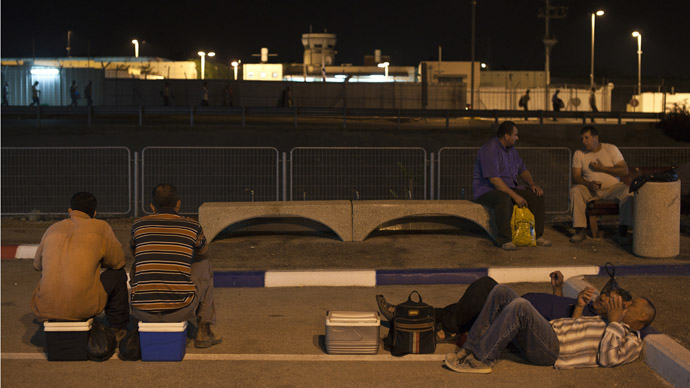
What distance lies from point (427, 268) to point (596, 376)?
4.10m

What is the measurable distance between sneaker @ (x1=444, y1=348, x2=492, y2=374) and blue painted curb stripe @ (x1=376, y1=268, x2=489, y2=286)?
3491 mm

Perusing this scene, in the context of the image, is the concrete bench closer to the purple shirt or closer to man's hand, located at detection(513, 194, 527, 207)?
the purple shirt

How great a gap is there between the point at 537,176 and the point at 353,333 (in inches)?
512

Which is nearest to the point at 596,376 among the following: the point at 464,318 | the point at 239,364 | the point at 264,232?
the point at 464,318

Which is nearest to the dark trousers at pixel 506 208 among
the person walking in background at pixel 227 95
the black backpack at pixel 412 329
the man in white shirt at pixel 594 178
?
the man in white shirt at pixel 594 178

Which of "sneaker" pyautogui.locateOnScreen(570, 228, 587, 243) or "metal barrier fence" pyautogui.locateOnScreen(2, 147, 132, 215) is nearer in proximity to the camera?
"sneaker" pyautogui.locateOnScreen(570, 228, 587, 243)

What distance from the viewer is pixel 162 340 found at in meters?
6.25

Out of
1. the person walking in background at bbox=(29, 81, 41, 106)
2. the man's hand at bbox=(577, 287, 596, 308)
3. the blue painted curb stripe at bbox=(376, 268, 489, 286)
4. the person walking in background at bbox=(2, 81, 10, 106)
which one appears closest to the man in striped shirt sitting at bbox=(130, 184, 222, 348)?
the man's hand at bbox=(577, 287, 596, 308)

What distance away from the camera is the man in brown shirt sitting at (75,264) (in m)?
6.23

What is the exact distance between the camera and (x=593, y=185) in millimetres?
11336

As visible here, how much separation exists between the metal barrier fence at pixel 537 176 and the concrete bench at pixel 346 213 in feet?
15.5

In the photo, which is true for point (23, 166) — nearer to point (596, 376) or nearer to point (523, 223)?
point (523, 223)

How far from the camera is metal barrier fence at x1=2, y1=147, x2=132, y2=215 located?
1634 cm

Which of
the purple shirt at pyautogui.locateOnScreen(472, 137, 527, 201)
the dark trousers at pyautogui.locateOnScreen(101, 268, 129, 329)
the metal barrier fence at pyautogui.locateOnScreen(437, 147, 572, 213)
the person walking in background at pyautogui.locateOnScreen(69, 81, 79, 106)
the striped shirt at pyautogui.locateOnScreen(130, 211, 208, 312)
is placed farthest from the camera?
the person walking in background at pyautogui.locateOnScreen(69, 81, 79, 106)
